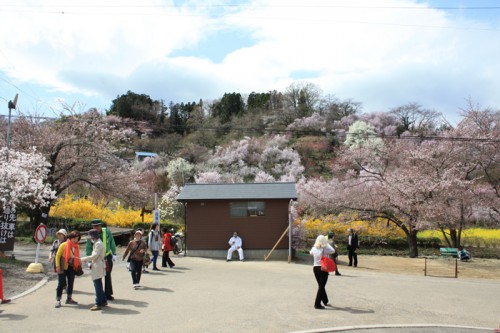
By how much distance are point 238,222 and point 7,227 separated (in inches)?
400

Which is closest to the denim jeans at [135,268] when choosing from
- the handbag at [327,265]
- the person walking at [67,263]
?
the person walking at [67,263]

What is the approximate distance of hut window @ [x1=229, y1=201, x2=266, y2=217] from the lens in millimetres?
21938

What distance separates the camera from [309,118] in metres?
67.6

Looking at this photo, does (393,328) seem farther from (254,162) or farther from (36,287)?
(254,162)

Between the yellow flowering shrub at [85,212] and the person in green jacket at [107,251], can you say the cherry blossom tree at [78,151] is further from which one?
the person in green jacket at [107,251]

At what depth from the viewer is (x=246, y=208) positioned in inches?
864

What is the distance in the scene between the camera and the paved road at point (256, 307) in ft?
25.7

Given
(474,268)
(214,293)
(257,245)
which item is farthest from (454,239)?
(214,293)

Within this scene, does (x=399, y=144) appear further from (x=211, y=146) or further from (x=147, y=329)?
(x=211, y=146)

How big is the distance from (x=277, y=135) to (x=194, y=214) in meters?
39.2

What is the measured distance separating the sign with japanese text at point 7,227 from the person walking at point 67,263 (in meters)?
8.90

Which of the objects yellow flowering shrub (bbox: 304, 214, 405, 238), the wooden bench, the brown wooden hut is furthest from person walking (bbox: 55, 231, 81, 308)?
the wooden bench

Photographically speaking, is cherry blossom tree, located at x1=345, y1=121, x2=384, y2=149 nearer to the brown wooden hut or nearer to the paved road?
the brown wooden hut

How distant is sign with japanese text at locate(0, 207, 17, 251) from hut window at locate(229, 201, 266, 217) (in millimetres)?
9668
